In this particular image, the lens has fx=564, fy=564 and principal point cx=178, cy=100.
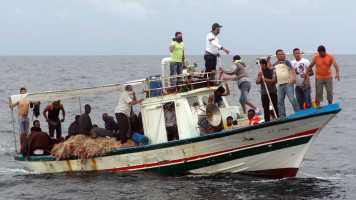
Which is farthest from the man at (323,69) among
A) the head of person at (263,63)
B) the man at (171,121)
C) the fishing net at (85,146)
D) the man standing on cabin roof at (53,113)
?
the man standing on cabin roof at (53,113)

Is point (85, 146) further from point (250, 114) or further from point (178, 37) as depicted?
point (250, 114)

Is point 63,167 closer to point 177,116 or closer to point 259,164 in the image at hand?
point 177,116

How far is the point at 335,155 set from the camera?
914 inches

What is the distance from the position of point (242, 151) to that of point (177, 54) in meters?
4.56

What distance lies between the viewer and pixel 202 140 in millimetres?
16625

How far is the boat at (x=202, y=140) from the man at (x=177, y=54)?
1.26 m

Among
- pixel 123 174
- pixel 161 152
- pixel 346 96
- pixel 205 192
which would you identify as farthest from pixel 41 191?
pixel 346 96

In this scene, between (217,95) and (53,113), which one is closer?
(217,95)

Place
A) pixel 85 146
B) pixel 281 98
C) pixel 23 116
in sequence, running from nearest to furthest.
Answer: pixel 281 98 → pixel 85 146 → pixel 23 116

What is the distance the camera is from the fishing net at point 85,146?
59.3 ft

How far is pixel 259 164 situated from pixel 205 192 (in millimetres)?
Answer: 2075

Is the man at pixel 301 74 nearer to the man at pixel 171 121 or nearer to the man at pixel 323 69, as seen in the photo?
the man at pixel 323 69

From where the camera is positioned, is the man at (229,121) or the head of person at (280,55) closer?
the head of person at (280,55)

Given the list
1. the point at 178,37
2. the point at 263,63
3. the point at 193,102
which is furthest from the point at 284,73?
the point at 178,37
